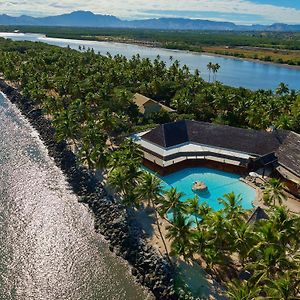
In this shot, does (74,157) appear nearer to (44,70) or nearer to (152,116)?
(152,116)

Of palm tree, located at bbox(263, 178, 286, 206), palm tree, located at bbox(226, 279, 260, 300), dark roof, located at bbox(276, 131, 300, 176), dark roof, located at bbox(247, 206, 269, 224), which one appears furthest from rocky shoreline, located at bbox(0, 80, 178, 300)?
dark roof, located at bbox(276, 131, 300, 176)

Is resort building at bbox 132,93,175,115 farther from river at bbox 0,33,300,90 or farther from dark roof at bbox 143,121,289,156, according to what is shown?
river at bbox 0,33,300,90

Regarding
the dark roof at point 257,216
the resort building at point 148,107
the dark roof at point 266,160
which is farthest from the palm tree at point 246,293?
the resort building at point 148,107

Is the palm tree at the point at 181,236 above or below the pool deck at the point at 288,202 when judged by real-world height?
above

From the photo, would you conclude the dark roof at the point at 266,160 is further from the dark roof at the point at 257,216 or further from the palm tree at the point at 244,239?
the palm tree at the point at 244,239

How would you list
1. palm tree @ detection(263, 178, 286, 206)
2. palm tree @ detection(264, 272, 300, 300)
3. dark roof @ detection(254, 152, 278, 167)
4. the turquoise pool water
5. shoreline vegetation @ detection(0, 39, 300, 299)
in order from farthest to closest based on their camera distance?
dark roof @ detection(254, 152, 278, 167)
the turquoise pool water
palm tree @ detection(263, 178, 286, 206)
shoreline vegetation @ detection(0, 39, 300, 299)
palm tree @ detection(264, 272, 300, 300)

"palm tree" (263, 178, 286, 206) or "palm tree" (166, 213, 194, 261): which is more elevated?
"palm tree" (263, 178, 286, 206)
